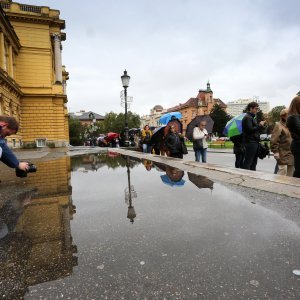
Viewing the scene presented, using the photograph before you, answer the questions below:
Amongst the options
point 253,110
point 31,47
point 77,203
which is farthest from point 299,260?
point 31,47

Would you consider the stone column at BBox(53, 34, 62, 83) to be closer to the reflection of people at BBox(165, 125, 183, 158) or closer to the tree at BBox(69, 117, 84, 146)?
the reflection of people at BBox(165, 125, 183, 158)

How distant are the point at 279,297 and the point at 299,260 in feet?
1.80

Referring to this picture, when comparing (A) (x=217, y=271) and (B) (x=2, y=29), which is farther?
(B) (x=2, y=29)

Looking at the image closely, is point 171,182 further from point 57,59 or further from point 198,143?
point 57,59

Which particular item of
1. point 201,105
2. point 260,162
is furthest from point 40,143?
point 201,105

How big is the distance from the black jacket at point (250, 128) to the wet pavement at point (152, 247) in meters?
2.72

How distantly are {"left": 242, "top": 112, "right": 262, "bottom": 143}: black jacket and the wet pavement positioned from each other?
2.72 metres

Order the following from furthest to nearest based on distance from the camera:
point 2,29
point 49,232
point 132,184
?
point 2,29 → point 132,184 → point 49,232

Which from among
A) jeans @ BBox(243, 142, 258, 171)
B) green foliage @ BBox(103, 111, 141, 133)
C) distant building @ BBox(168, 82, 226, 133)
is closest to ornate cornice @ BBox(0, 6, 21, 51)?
jeans @ BBox(243, 142, 258, 171)

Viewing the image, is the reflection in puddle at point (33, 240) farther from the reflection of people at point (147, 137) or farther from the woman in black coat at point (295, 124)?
the reflection of people at point (147, 137)

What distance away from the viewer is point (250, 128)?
20.6 feet

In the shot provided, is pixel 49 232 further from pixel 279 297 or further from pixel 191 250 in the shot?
pixel 279 297

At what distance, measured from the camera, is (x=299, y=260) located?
1840 mm

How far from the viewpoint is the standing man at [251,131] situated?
631 centimetres
